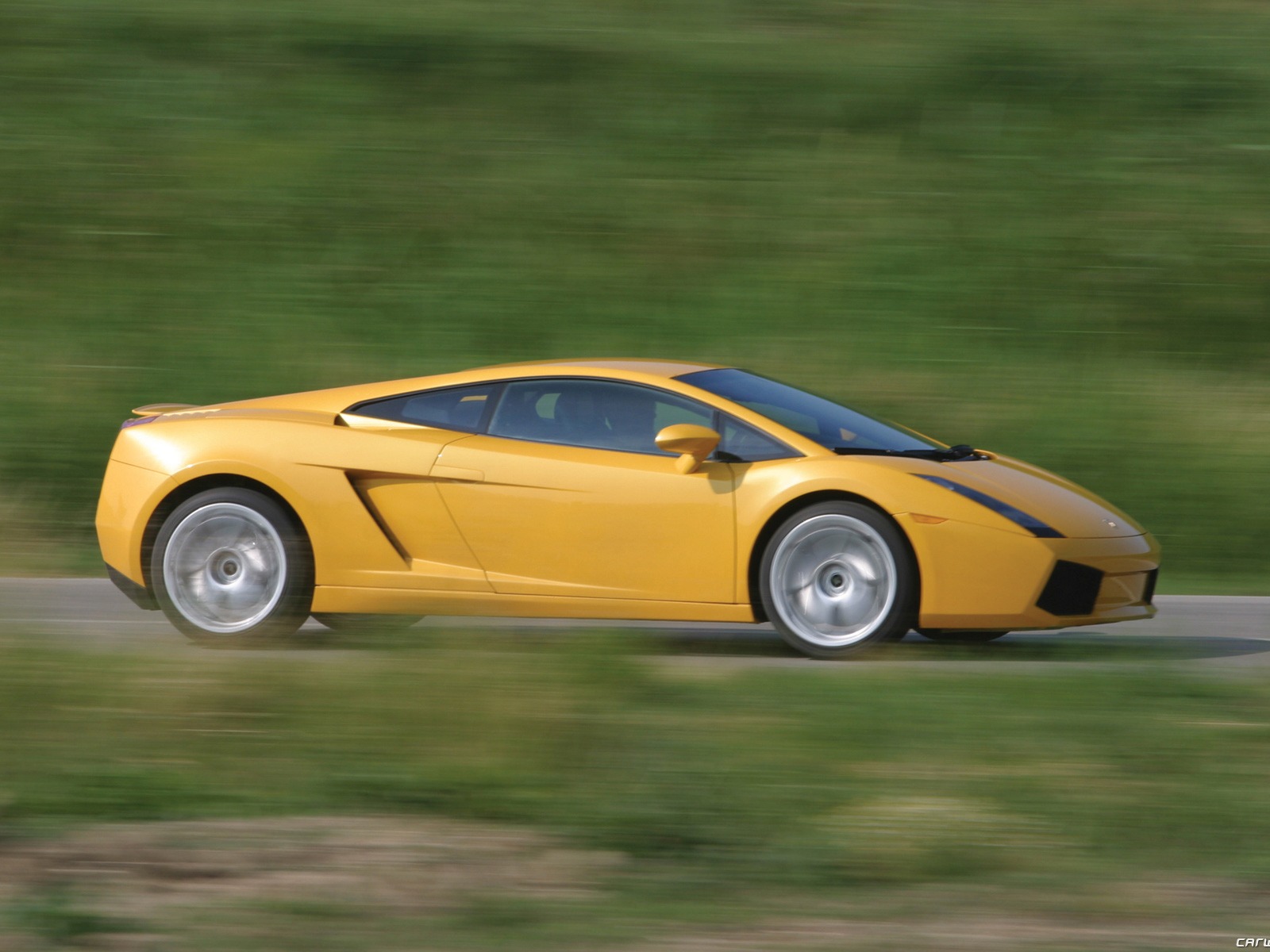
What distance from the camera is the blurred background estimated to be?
142 inches

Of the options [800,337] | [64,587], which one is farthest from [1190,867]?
[800,337]

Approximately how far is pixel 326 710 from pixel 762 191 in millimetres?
9389

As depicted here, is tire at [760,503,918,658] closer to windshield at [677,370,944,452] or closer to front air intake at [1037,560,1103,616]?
windshield at [677,370,944,452]

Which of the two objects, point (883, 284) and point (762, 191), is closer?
point (883, 284)

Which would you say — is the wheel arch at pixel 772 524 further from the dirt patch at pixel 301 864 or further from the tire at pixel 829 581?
the dirt patch at pixel 301 864

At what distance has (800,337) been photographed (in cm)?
1190

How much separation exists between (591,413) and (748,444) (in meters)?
0.68

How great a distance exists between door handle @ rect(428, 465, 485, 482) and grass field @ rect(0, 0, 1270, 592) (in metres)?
4.58

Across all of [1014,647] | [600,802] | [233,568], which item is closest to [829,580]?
[1014,647]

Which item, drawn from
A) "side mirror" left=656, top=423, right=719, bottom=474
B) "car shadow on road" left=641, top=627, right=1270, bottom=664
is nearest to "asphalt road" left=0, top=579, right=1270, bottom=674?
"car shadow on road" left=641, top=627, right=1270, bottom=664

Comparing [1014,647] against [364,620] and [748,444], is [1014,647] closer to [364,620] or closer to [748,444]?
[748,444]

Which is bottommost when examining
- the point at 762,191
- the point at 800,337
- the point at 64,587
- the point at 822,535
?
the point at 64,587

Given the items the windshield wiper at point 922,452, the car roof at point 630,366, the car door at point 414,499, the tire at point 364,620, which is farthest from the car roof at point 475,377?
the tire at point 364,620

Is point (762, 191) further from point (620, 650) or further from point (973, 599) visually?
point (620, 650)
